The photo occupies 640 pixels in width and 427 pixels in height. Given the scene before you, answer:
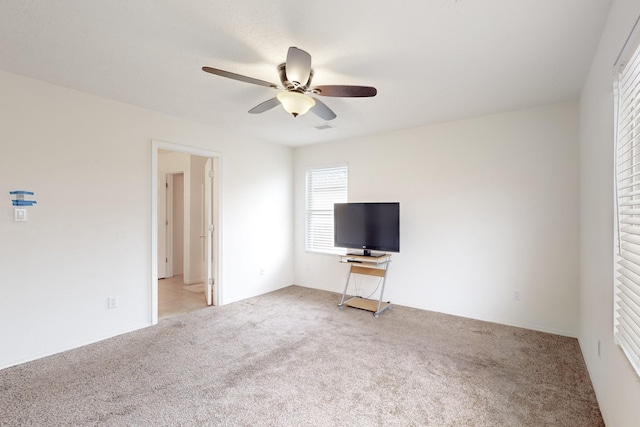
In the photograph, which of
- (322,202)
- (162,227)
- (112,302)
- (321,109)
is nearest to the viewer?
(321,109)

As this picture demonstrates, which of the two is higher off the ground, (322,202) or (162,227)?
(322,202)

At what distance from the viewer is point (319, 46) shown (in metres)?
2.13

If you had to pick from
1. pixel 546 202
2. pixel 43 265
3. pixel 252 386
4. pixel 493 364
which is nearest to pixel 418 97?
pixel 546 202

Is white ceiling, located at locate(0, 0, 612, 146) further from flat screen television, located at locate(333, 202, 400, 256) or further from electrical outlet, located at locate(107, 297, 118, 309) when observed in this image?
electrical outlet, located at locate(107, 297, 118, 309)

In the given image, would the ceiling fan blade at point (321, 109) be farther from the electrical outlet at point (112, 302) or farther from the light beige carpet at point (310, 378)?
the electrical outlet at point (112, 302)

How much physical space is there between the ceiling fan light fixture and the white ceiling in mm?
308

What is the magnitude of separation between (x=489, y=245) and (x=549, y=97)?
174 cm

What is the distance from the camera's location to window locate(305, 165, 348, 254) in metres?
5.03

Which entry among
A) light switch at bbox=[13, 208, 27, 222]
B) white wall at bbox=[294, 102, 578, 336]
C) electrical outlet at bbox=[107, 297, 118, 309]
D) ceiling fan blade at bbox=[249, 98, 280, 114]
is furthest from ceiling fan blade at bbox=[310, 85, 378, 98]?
electrical outlet at bbox=[107, 297, 118, 309]

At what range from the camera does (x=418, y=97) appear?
10.2ft

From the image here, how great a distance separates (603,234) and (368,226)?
258 centimetres

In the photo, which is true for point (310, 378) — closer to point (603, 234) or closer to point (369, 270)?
point (369, 270)

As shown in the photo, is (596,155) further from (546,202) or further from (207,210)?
(207,210)

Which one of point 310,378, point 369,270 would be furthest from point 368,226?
point 310,378
